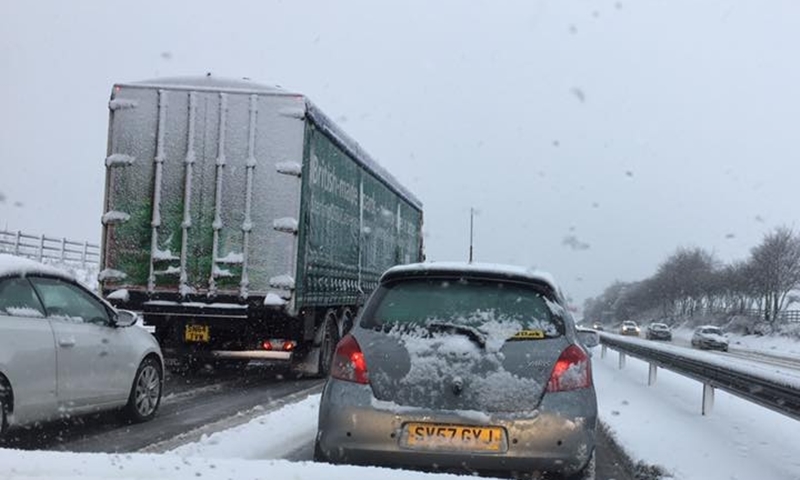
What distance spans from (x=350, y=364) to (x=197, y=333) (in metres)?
6.89

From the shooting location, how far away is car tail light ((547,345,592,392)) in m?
4.09

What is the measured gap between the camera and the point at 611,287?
162250 millimetres

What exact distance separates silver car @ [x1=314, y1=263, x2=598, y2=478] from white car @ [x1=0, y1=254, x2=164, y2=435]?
280 centimetres

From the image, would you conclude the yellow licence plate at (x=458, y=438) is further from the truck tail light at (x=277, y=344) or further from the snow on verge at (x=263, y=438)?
the truck tail light at (x=277, y=344)

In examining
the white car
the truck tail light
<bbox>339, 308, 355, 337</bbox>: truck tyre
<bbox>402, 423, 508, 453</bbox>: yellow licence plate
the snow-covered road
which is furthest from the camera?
<bbox>339, 308, 355, 337</bbox>: truck tyre

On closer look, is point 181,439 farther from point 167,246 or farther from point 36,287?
point 167,246

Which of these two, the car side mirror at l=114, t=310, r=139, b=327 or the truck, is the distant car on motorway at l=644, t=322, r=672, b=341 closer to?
the truck

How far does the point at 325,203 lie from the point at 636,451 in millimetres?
6482

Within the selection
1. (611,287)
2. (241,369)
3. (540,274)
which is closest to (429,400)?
(540,274)

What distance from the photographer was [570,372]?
414 cm

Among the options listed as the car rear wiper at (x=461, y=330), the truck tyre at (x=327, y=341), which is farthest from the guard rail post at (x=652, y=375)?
the car rear wiper at (x=461, y=330)

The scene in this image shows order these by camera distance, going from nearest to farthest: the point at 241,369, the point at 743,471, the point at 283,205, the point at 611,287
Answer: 1. the point at 743,471
2. the point at 283,205
3. the point at 241,369
4. the point at 611,287

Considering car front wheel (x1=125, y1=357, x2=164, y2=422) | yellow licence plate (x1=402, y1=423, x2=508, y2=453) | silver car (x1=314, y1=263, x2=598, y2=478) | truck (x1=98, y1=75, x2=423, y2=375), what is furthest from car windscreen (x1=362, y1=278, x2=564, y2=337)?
truck (x1=98, y1=75, x2=423, y2=375)

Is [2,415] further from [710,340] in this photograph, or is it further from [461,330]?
[710,340]
